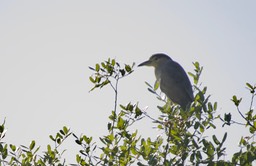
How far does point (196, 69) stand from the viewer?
535cm

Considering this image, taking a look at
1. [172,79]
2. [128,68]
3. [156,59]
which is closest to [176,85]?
[172,79]

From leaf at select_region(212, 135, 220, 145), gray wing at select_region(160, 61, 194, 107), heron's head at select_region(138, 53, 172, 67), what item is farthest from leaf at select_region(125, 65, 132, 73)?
heron's head at select_region(138, 53, 172, 67)

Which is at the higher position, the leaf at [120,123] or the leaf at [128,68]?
the leaf at [128,68]

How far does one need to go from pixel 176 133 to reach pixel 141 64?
6004 millimetres

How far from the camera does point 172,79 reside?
29.5 ft

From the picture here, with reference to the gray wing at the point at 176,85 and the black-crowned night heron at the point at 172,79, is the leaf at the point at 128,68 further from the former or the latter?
the gray wing at the point at 176,85

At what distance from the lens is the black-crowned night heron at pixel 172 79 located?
8422 mm

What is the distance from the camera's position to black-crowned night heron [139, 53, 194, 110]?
8422 millimetres

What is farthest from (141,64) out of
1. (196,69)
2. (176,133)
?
(176,133)

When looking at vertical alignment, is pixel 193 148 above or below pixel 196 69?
below

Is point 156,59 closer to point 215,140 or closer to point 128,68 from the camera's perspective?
point 128,68

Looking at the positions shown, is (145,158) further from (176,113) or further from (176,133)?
(176,113)

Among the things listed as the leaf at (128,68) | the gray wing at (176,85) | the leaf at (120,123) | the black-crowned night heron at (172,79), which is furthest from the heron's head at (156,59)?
the leaf at (120,123)

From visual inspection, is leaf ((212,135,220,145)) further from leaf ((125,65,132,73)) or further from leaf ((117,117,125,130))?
leaf ((125,65,132,73))
